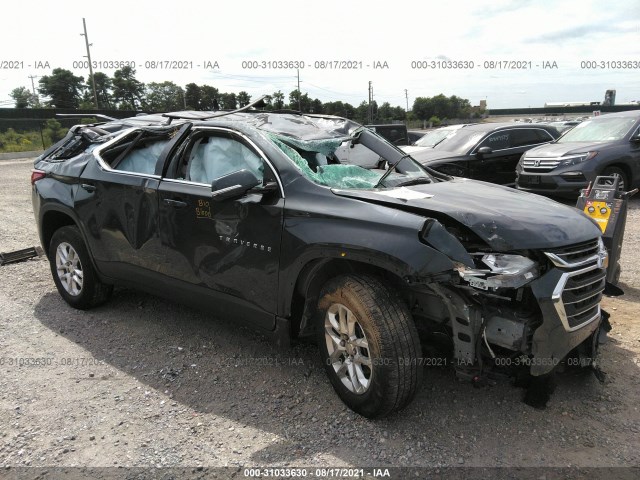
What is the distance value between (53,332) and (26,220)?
5939mm

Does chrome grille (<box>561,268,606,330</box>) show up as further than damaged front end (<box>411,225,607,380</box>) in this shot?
Yes

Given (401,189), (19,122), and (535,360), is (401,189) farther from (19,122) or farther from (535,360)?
(19,122)

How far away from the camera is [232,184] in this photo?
3.10 meters

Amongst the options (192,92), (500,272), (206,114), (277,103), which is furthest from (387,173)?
(192,92)

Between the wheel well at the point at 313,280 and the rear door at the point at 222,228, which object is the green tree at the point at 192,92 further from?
the wheel well at the point at 313,280

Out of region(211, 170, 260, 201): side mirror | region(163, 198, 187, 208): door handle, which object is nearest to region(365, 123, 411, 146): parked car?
region(163, 198, 187, 208): door handle

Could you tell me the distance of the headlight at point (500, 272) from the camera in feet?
8.36

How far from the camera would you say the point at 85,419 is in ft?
10.2

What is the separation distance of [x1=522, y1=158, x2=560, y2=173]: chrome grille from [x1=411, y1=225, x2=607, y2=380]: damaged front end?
260 inches

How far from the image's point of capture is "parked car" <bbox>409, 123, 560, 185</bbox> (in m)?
9.55

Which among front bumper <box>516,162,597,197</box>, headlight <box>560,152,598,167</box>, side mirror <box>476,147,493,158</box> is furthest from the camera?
side mirror <box>476,147,493,158</box>

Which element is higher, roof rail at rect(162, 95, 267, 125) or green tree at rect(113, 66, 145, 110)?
green tree at rect(113, 66, 145, 110)

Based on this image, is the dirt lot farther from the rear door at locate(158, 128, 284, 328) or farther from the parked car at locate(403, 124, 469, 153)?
the parked car at locate(403, 124, 469, 153)

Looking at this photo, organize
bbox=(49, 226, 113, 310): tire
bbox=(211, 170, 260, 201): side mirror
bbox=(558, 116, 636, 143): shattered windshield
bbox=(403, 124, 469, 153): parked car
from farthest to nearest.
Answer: bbox=(403, 124, 469, 153): parked car → bbox=(558, 116, 636, 143): shattered windshield → bbox=(49, 226, 113, 310): tire → bbox=(211, 170, 260, 201): side mirror
